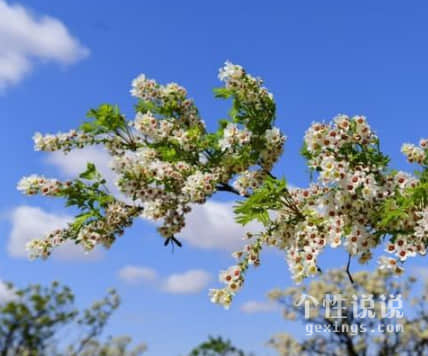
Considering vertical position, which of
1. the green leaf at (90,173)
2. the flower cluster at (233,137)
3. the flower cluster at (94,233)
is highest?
the flower cluster at (233,137)

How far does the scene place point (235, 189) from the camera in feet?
21.6

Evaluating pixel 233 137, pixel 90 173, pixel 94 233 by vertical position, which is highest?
pixel 233 137

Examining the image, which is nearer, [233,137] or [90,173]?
[233,137]

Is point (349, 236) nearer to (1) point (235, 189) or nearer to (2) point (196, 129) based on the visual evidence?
(1) point (235, 189)

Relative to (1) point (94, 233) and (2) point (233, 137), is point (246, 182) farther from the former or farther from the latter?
(1) point (94, 233)

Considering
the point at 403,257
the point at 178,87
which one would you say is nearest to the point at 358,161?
the point at 403,257

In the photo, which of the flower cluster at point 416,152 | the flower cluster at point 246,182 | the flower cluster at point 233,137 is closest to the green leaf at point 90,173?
the flower cluster at point 246,182

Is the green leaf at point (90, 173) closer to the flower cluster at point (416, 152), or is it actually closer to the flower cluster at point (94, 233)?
the flower cluster at point (94, 233)

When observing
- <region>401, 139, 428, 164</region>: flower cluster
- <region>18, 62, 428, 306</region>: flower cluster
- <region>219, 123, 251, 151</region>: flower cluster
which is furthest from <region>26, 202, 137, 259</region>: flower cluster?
<region>401, 139, 428, 164</region>: flower cluster

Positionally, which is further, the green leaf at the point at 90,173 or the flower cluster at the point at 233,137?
the green leaf at the point at 90,173

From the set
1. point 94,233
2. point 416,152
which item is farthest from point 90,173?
point 416,152

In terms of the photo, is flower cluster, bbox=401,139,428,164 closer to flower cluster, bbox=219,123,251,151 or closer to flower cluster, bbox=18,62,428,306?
flower cluster, bbox=18,62,428,306

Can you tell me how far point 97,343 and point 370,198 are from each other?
1916cm

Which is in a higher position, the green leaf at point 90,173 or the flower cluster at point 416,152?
the flower cluster at point 416,152
